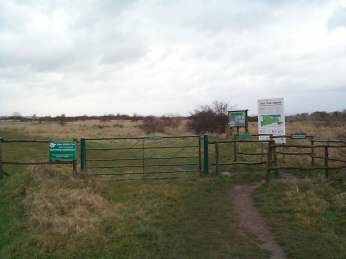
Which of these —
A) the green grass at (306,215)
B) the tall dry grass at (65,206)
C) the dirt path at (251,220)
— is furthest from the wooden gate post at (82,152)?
the green grass at (306,215)

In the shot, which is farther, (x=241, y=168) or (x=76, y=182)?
(x=241, y=168)

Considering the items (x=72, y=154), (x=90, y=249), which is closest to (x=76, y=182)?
(x=72, y=154)

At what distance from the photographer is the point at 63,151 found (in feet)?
45.6

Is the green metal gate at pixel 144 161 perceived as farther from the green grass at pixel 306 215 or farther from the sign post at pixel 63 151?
the green grass at pixel 306 215

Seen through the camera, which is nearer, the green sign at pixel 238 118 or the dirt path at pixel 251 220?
the dirt path at pixel 251 220

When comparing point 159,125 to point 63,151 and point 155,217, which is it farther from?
point 155,217

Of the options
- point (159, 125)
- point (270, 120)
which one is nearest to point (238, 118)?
point (270, 120)

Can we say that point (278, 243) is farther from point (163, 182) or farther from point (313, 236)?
point (163, 182)

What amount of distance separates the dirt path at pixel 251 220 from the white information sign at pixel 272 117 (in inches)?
234

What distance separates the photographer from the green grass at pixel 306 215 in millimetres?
7570

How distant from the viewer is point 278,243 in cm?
788

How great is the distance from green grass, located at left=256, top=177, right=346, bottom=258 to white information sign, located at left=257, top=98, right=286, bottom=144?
18.9 feet

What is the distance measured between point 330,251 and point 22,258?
4992mm

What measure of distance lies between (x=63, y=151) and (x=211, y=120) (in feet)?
81.5
